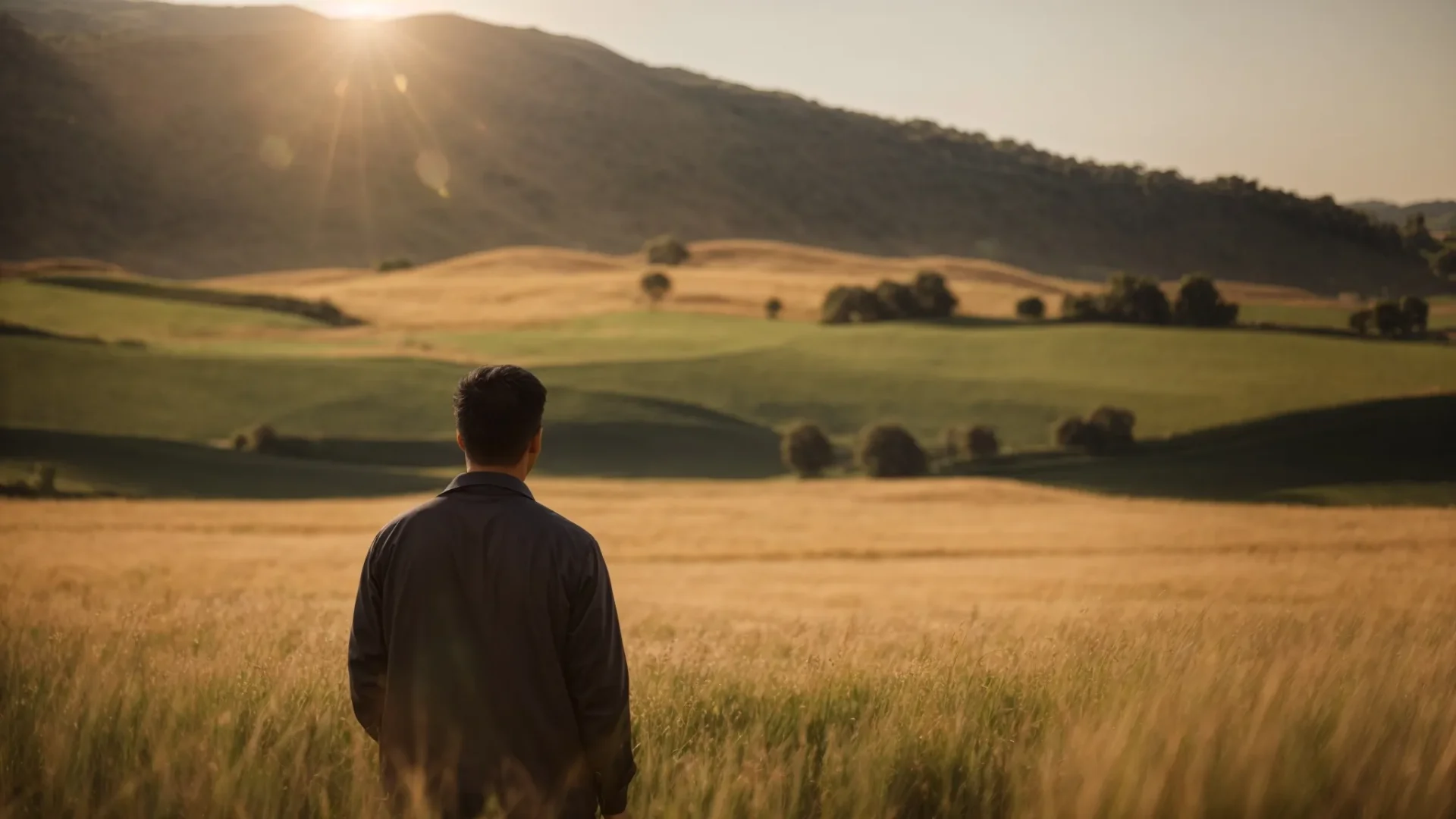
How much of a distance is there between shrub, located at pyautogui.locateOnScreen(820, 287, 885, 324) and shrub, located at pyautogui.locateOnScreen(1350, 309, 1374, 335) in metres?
→ 16.1

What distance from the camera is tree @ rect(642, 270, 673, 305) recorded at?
157ft

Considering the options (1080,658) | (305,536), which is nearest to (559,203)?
(305,536)

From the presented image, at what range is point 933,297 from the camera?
41.3 metres

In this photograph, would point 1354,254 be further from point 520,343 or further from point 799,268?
point 799,268

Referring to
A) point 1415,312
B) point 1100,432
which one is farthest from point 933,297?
point 1415,312

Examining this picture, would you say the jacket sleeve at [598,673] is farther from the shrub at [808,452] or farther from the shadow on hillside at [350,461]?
the shrub at [808,452]

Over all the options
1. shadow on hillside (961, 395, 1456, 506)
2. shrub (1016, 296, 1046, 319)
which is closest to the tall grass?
shadow on hillside (961, 395, 1456, 506)

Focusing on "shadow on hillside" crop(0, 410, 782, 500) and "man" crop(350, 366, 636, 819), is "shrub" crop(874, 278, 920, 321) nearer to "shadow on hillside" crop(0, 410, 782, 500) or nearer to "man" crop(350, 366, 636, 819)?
"shadow on hillside" crop(0, 410, 782, 500)

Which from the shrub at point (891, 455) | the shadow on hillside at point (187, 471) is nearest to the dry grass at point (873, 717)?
the shadow on hillside at point (187, 471)

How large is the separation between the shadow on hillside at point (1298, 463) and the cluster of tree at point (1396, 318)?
127cm

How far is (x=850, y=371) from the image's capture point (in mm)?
34750

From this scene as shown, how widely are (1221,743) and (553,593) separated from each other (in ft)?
5.01

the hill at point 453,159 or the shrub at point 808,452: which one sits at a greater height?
the hill at point 453,159

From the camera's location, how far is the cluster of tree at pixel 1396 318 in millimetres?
19859
